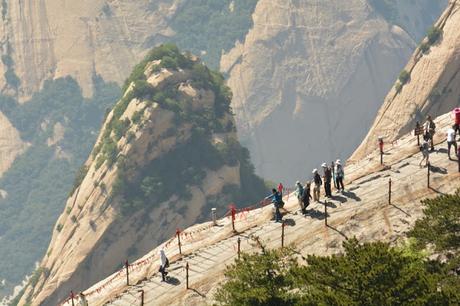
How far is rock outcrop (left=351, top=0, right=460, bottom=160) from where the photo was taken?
393 ft

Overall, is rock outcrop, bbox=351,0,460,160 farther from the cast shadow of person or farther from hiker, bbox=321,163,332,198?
hiker, bbox=321,163,332,198

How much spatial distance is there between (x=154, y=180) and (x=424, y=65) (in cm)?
4733

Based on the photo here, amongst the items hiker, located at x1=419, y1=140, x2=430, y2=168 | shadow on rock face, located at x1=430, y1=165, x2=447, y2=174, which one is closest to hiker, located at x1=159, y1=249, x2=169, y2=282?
hiker, located at x1=419, y1=140, x2=430, y2=168

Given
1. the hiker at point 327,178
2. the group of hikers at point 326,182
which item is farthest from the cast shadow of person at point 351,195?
the hiker at point 327,178

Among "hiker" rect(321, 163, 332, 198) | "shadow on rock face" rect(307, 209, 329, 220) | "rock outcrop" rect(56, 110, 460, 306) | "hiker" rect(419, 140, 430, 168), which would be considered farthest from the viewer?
"hiker" rect(419, 140, 430, 168)

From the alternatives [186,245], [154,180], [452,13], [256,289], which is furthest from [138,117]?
[256,289]

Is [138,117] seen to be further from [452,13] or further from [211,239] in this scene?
[211,239]

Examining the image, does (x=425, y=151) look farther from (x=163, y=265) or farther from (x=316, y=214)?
(x=163, y=265)

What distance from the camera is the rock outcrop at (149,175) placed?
13275 centimetres

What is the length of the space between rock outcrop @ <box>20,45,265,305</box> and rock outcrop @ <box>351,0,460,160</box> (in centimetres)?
2904

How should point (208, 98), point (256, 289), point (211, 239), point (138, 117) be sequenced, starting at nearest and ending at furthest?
1. point (256, 289)
2. point (211, 239)
3. point (138, 117)
4. point (208, 98)

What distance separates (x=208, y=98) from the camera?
481ft

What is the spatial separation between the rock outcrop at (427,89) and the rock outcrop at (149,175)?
29044mm

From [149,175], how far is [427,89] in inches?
1874
